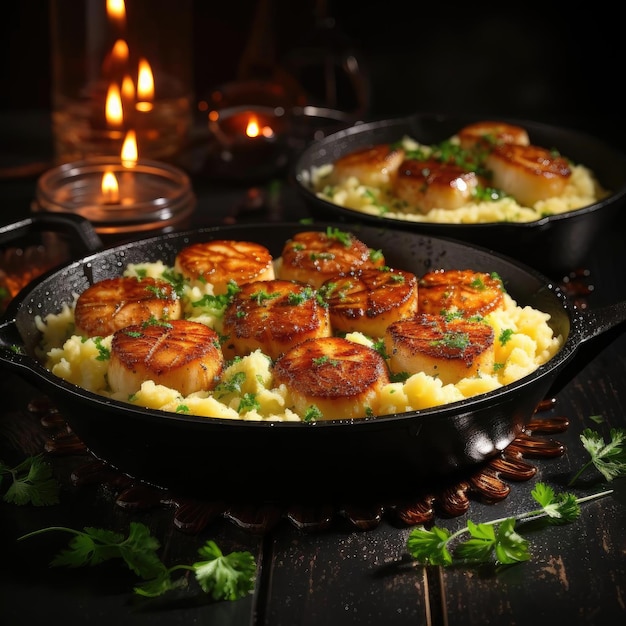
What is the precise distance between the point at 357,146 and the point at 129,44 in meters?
1.27

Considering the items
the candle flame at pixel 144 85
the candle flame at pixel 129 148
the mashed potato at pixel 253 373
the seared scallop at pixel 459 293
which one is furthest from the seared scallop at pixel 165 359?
the candle flame at pixel 144 85

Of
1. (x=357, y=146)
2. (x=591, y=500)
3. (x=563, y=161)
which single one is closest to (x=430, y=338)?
(x=591, y=500)

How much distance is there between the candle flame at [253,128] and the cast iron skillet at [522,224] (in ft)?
1.75

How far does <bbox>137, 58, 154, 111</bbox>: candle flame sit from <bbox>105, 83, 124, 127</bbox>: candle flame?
11 cm

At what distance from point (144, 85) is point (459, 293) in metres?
2.56

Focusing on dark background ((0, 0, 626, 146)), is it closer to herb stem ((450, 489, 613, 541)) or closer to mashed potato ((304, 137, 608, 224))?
mashed potato ((304, 137, 608, 224))

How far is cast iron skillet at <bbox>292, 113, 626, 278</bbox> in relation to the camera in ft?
11.9

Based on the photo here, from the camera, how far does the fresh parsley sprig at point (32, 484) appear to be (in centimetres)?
263

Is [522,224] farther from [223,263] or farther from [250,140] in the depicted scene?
[250,140]

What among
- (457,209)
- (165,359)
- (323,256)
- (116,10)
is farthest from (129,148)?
(165,359)

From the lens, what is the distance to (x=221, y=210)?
4883 millimetres

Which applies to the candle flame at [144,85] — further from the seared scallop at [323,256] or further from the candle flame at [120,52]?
the seared scallop at [323,256]

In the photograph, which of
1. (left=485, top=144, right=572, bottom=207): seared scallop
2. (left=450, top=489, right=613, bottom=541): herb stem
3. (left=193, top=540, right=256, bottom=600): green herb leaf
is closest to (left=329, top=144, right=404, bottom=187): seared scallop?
(left=485, top=144, right=572, bottom=207): seared scallop

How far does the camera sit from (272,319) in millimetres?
2906
